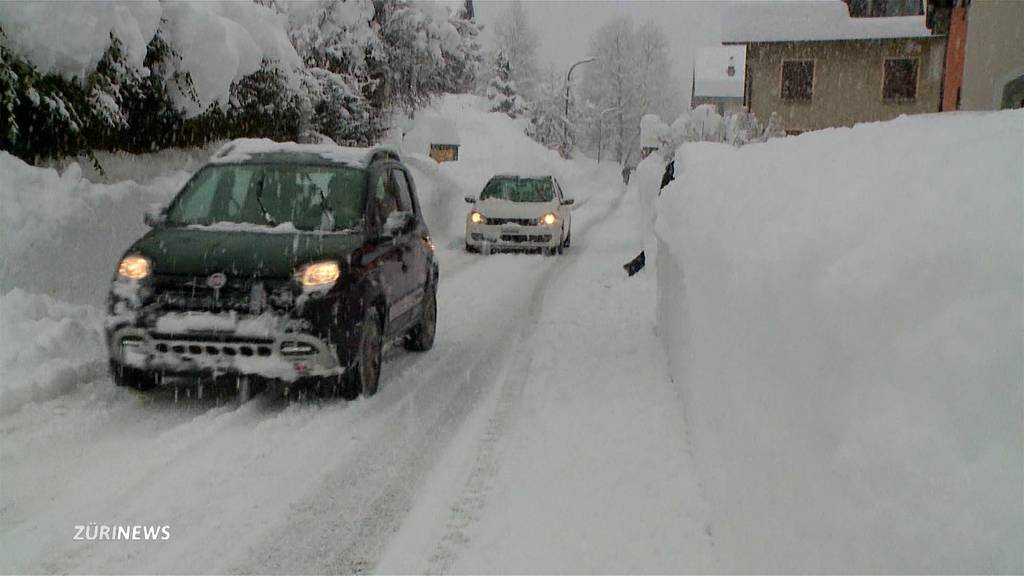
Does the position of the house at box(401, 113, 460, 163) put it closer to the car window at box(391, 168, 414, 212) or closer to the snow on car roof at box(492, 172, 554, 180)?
the snow on car roof at box(492, 172, 554, 180)

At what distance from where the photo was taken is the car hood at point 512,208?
16938 mm

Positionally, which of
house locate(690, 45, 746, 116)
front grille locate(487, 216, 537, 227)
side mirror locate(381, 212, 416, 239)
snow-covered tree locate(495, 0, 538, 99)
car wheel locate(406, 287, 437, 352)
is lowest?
car wheel locate(406, 287, 437, 352)

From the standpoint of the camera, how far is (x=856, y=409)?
6.91ft

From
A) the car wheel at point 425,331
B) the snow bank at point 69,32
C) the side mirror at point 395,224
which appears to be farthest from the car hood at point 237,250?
the snow bank at point 69,32

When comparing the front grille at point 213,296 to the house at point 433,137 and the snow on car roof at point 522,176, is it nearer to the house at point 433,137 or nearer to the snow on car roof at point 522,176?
the snow on car roof at point 522,176

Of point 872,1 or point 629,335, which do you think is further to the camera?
point 872,1

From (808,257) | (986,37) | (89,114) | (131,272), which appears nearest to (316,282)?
(131,272)

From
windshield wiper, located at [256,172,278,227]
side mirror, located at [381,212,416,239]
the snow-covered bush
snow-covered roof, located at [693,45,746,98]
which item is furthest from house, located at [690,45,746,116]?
windshield wiper, located at [256,172,278,227]

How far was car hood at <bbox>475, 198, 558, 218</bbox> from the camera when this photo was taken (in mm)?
16938

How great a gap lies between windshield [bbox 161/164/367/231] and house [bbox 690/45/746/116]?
180 feet

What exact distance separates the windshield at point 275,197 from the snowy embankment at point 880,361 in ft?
11.8

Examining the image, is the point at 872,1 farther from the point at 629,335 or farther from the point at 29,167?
the point at 29,167

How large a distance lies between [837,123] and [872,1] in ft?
31.4

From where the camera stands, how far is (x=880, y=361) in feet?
6.72
